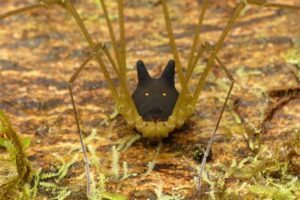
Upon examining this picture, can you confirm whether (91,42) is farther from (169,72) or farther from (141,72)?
(169,72)

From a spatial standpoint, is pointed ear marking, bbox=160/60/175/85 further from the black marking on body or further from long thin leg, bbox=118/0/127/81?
long thin leg, bbox=118/0/127/81

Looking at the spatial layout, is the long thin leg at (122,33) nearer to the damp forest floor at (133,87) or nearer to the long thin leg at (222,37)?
the damp forest floor at (133,87)

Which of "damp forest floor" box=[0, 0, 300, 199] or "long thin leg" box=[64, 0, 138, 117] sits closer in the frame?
"damp forest floor" box=[0, 0, 300, 199]

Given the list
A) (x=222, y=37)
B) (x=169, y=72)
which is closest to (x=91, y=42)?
(x=169, y=72)

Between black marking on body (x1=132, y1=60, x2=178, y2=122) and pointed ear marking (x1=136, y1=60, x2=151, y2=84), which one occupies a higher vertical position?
pointed ear marking (x1=136, y1=60, x2=151, y2=84)

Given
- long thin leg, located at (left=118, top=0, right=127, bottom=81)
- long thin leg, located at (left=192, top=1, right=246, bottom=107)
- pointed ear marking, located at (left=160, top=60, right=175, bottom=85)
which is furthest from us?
pointed ear marking, located at (left=160, top=60, right=175, bottom=85)

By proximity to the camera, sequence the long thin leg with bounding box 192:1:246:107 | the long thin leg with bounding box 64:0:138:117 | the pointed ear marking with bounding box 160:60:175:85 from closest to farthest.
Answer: the long thin leg with bounding box 192:1:246:107
the long thin leg with bounding box 64:0:138:117
the pointed ear marking with bounding box 160:60:175:85

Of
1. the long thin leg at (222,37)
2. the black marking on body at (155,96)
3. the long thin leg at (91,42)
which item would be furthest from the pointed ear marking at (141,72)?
the long thin leg at (222,37)

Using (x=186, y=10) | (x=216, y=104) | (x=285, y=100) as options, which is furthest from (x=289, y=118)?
(x=186, y=10)

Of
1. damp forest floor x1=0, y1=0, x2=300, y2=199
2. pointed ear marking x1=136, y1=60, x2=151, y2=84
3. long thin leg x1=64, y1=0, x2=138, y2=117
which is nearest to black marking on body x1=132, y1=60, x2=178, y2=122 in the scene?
pointed ear marking x1=136, y1=60, x2=151, y2=84
